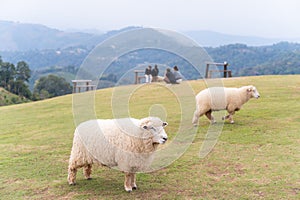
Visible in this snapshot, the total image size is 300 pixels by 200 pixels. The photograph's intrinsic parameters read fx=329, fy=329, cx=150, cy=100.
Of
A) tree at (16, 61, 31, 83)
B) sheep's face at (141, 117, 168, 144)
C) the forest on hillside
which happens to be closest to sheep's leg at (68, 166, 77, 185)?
sheep's face at (141, 117, 168, 144)

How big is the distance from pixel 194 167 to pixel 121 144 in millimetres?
2281

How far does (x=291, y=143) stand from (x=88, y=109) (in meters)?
5.45

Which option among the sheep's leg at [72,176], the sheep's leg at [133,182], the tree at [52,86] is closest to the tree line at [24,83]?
the tree at [52,86]

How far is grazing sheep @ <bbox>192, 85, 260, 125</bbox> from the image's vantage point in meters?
11.1

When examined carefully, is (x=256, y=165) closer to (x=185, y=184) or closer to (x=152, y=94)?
(x=185, y=184)

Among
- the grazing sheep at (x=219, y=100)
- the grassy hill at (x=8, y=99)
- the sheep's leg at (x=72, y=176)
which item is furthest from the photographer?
the grassy hill at (x=8, y=99)

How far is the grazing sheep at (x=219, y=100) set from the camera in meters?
11.1

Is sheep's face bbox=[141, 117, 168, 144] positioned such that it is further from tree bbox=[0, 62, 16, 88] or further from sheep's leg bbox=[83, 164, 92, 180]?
tree bbox=[0, 62, 16, 88]

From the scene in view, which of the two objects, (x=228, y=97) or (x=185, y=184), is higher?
(x=228, y=97)

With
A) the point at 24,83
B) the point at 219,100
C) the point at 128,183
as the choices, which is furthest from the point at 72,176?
the point at 24,83

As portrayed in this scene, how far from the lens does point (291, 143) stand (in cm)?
884

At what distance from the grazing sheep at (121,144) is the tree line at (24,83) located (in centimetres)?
5770

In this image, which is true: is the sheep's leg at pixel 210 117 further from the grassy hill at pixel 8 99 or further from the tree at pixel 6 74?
the tree at pixel 6 74

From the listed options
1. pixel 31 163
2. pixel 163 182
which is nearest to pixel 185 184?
pixel 163 182
